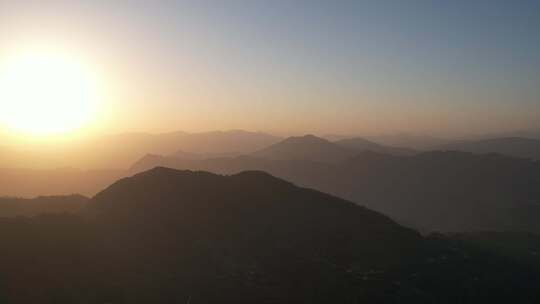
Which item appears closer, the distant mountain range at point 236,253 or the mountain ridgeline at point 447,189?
the distant mountain range at point 236,253

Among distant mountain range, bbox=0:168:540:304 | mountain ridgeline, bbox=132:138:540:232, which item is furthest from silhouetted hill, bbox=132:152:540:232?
distant mountain range, bbox=0:168:540:304

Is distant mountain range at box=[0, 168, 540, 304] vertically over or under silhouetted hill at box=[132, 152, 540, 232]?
over

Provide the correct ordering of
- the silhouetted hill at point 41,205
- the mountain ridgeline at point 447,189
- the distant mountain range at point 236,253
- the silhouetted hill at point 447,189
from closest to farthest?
the distant mountain range at point 236,253 < the silhouetted hill at point 41,205 < the mountain ridgeline at point 447,189 < the silhouetted hill at point 447,189

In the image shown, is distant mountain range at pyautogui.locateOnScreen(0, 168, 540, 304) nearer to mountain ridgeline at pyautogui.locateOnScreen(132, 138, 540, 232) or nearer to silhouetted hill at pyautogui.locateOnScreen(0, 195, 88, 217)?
silhouetted hill at pyautogui.locateOnScreen(0, 195, 88, 217)

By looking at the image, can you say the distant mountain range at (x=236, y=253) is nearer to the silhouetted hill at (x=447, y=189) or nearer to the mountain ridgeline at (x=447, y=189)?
the mountain ridgeline at (x=447, y=189)

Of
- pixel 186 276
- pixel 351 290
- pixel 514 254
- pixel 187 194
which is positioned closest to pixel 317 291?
pixel 351 290

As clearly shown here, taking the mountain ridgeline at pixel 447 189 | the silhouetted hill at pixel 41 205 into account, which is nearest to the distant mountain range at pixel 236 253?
the silhouetted hill at pixel 41 205
